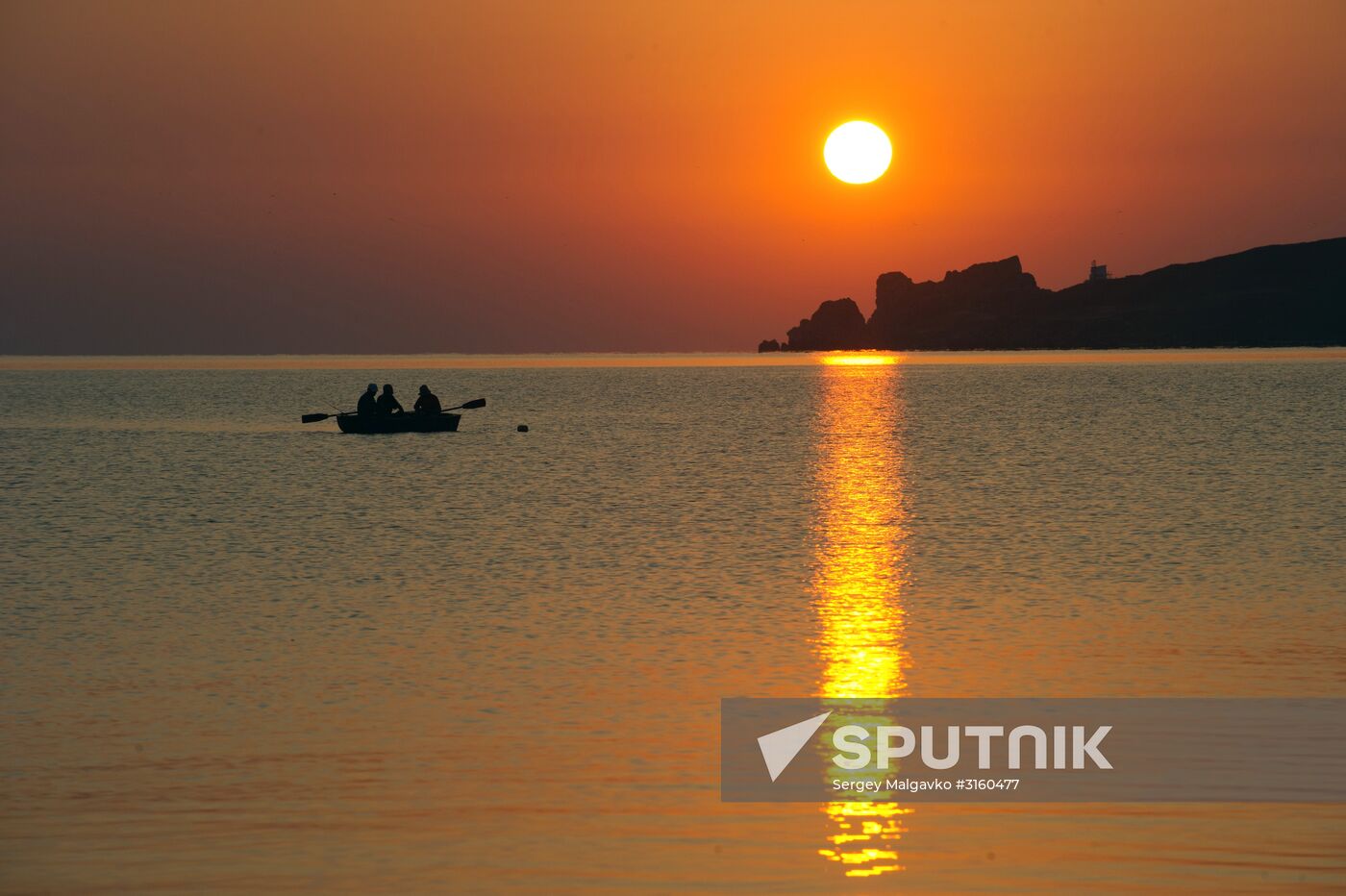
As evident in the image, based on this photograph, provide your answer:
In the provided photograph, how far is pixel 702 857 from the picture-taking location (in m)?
11.4

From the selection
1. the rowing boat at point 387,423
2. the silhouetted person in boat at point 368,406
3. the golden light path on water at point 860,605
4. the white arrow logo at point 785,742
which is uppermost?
the silhouetted person in boat at point 368,406

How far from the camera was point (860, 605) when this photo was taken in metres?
24.3

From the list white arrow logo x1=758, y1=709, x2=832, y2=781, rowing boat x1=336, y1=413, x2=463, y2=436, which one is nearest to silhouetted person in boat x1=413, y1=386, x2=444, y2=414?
rowing boat x1=336, y1=413, x2=463, y2=436

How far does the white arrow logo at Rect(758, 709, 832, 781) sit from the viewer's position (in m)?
14.1

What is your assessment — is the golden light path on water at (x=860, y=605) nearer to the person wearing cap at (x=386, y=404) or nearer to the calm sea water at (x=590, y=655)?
the calm sea water at (x=590, y=655)

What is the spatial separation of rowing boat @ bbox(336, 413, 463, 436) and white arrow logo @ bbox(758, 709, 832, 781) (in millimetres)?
54355

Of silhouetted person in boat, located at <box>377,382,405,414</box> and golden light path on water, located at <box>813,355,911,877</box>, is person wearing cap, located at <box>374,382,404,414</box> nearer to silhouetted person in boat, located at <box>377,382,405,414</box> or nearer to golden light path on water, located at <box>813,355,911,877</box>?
silhouetted person in boat, located at <box>377,382,405,414</box>

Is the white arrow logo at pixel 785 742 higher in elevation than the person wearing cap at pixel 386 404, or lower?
lower

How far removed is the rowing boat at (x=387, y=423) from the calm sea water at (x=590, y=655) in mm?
13810

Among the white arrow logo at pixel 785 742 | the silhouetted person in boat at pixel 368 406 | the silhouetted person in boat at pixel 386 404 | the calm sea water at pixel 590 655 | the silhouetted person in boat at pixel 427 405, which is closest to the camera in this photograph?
the calm sea water at pixel 590 655

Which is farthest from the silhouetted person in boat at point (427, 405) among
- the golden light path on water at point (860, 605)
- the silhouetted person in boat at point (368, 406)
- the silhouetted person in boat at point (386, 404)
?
the golden light path on water at point (860, 605)

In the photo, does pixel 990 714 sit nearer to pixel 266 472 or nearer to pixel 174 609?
pixel 174 609

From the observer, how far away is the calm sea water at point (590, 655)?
11.6 meters

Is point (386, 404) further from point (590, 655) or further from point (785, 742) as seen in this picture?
point (785, 742)
